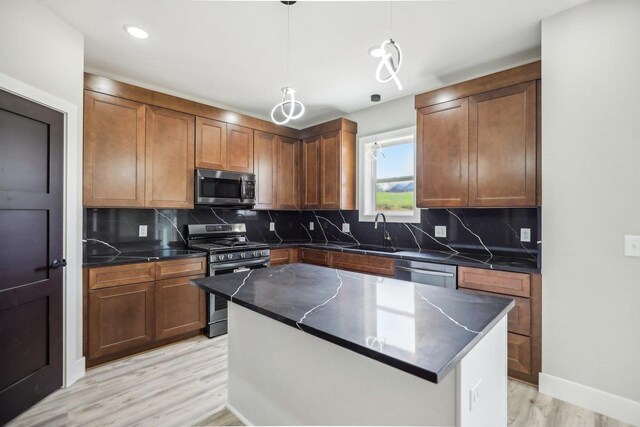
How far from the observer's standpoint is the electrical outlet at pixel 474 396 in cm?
112

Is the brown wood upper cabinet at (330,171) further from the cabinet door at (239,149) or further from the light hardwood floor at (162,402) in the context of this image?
the light hardwood floor at (162,402)

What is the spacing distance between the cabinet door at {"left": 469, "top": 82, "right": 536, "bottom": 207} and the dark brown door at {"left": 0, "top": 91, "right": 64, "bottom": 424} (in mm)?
3329

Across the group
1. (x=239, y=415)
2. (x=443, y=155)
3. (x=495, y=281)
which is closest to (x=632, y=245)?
(x=495, y=281)

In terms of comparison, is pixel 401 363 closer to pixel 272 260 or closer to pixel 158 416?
pixel 158 416

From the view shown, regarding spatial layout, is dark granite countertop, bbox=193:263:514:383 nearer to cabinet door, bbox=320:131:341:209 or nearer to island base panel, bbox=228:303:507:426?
island base panel, bbox=228:303:507:426

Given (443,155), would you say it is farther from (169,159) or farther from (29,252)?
(29,252)

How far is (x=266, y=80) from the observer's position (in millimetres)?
3287

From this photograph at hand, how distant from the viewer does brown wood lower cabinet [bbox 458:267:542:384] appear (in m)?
2.32

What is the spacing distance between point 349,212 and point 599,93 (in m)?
2.79

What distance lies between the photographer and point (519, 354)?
94.4 inches

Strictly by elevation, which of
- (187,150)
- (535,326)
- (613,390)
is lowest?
(613,390)

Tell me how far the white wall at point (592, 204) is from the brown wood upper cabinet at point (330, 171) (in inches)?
87.0

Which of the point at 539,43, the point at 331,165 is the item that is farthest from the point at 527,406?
the point at 331,165

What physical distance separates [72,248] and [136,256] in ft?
1.93
